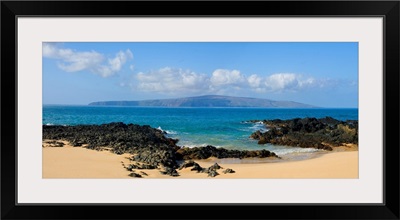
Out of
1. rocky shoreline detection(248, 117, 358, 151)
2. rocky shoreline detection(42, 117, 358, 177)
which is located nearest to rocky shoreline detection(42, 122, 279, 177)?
rocky shoreline detection(42, 117, 358, 177)

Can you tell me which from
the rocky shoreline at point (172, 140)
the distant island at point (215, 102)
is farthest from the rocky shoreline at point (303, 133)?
the distant island at point (215, 102)

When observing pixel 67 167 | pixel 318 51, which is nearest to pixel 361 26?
pixel 318 51

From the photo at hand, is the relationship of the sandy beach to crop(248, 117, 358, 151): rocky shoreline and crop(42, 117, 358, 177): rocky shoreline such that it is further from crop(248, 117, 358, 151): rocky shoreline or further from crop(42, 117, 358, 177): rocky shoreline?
crop(248, 117, 358, 151): rocky shoreline

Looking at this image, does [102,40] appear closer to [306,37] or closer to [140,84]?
[140,84]

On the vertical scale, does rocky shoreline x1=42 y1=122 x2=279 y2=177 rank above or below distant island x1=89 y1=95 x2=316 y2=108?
below

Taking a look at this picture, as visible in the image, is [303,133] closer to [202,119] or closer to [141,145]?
[202,119]

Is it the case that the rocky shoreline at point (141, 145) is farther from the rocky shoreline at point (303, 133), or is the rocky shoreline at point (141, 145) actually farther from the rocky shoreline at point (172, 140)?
the rocky shoreline at point (303, 133)
